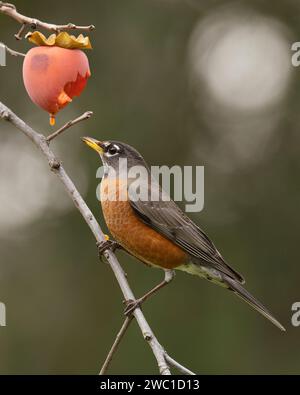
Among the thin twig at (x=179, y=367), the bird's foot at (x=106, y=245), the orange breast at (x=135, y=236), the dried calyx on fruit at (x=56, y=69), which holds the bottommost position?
the thin twig at (x=179, y=367)

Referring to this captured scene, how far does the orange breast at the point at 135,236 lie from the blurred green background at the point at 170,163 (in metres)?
3.32

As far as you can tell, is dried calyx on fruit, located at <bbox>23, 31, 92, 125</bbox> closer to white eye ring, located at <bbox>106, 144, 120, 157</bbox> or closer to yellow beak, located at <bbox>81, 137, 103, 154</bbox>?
yellow beak, located at <bbox>81, 137, 103, 154</bbox>

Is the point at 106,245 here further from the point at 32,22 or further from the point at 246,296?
the point at 32,22

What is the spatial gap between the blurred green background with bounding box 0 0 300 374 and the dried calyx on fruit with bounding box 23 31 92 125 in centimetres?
488

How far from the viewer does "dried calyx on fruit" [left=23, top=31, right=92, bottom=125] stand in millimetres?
3412

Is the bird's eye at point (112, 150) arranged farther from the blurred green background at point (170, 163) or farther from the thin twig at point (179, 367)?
the blurred green background at point (170, 163)

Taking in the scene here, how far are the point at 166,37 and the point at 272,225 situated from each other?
266cm

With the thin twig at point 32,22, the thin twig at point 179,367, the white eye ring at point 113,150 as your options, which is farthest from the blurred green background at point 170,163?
the thin twig at point 32,22

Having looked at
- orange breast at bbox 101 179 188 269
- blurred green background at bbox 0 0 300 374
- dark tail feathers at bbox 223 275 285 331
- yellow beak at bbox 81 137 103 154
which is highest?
blurred green background at bbox 0 0 300 374

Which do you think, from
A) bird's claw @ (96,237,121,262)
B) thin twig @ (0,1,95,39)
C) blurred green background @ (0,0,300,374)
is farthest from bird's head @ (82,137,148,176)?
blurred green background @ (0,0,300,374)

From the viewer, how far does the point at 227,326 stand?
8.58m

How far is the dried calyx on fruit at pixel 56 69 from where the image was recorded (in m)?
3.41

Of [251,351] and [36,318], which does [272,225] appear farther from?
[36,318]

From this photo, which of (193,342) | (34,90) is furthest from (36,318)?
(34,90)
